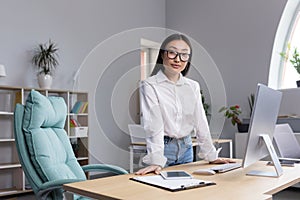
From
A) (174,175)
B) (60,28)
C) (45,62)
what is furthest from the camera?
(60,28)

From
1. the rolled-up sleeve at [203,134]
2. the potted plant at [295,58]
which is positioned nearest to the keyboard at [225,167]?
the rolled-up sleeve at [203,134]

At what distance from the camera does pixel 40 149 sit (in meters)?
1.73

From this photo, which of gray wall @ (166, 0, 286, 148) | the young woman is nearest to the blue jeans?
the young woman

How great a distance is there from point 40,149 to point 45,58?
2634 mm

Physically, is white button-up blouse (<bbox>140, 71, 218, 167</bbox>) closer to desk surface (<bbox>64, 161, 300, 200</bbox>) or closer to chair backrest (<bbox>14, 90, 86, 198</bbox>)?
desk surface (<bbox>64, 161, 300, 200</bbox>)

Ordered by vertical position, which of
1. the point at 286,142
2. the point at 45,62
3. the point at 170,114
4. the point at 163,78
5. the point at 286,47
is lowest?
the point at 286,142

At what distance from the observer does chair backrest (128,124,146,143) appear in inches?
57.9

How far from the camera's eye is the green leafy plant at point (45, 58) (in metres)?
4.14

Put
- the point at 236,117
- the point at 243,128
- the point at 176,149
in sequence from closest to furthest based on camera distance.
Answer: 1. the point at 176,149
2. the point at 243,128
3. the point at 236,117

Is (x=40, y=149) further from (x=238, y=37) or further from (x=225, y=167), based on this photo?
(x=238, y=37)

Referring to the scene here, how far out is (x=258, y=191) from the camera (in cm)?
118

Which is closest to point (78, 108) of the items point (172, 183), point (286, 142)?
point (286, 142)

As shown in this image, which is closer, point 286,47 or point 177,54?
point 177,54

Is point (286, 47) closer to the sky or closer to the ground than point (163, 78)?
closer to the sky
